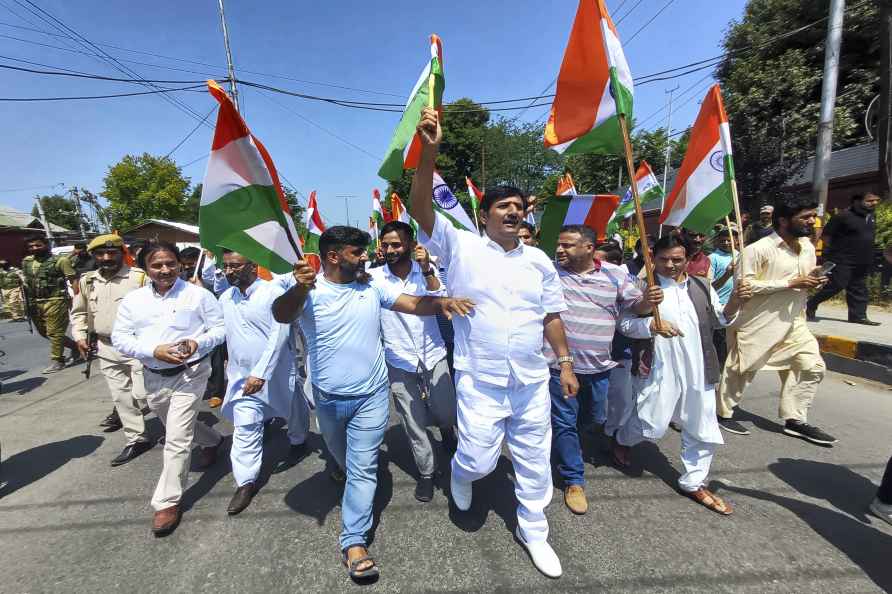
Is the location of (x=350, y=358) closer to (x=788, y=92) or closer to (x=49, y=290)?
(x=49, y=290)

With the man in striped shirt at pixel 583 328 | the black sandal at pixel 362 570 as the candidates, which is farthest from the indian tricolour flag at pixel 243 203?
the man in striped shirt at pixel 583 328

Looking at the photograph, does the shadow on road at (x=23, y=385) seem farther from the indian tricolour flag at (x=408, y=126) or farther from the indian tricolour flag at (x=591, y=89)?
the indian tricolour flag at (x=591, y=89)

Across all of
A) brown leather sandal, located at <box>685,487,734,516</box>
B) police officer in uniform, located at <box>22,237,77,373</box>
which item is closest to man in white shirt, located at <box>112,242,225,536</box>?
brown leather sandal, located at <box>685,487,734,516</box>

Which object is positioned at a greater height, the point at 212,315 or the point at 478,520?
the point at 212,315

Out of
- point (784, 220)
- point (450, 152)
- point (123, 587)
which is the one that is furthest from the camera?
point (450, 152)

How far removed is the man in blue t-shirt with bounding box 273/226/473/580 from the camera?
214 cm

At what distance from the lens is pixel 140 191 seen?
30141 mm

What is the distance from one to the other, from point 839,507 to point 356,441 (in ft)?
9.38

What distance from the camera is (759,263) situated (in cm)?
326

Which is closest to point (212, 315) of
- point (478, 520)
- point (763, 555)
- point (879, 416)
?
point (478, 520)

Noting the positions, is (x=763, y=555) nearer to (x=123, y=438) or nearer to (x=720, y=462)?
(x=720, y=462)

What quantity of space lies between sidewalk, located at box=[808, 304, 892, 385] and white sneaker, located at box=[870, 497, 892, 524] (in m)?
3.31

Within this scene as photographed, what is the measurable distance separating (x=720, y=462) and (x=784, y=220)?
1.93 meters

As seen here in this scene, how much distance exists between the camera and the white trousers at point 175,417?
2.46 meters
